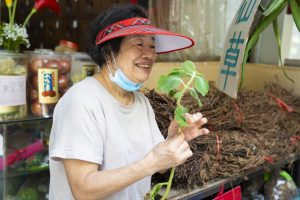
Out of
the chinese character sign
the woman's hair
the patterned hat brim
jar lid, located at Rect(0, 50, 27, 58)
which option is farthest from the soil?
jar lid, located at Rect(0, 50, 27, 58)

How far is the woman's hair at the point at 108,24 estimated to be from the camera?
984mm

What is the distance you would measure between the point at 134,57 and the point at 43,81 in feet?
1.93

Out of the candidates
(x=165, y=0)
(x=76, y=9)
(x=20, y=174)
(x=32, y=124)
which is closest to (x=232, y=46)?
(x=165, y=0)

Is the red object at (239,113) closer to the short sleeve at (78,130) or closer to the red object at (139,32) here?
the red object at (139,32)

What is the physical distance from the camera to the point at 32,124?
1573mm

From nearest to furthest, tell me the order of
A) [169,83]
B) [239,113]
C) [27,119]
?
[169,83]
[27,119]
[239,113]

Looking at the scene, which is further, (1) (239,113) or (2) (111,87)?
(1) (239,113)

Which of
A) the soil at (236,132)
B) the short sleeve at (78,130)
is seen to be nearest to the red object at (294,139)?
the soil at (236,132)

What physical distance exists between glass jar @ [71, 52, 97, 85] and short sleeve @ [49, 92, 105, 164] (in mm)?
643

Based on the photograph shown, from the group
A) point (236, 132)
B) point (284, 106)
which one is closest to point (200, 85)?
point (236, 132)

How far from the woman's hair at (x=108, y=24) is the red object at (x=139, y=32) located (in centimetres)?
2

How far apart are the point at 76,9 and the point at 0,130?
2.16m

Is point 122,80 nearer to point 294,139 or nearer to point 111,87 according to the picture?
point 111,87

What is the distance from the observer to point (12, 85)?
4.13 ft
